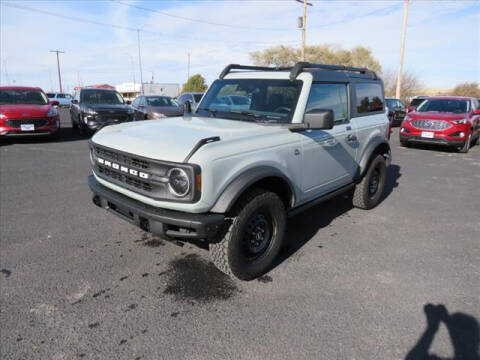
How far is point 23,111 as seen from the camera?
9695mm

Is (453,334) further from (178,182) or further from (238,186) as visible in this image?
(178,182)

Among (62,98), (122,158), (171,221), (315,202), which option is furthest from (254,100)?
(62,98)

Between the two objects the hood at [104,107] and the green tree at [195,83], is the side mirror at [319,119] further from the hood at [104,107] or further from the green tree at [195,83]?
the green tree at [195,83]

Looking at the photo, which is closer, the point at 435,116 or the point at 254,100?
the point at 254,100

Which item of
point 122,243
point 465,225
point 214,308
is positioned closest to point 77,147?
point 122,243

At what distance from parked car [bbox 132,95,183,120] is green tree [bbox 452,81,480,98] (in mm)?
35960

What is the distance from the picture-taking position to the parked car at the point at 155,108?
13102mm

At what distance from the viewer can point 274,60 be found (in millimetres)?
48625

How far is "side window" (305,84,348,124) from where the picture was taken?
356 cm

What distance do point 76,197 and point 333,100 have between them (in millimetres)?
4275

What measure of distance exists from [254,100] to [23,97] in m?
10.1

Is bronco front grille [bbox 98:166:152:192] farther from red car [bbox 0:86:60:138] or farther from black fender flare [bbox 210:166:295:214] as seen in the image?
red car [bbox 0:86:60:138]

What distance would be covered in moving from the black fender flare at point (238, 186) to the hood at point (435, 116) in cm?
933

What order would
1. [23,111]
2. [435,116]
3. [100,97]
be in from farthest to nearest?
[100,97]
[435,116]
[23,111]
